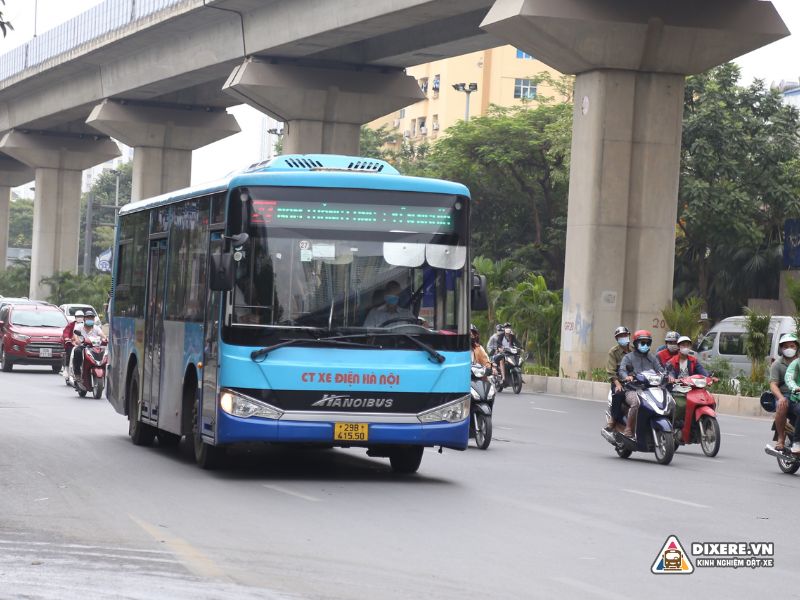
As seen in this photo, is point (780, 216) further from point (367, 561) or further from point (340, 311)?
point (367, 561)

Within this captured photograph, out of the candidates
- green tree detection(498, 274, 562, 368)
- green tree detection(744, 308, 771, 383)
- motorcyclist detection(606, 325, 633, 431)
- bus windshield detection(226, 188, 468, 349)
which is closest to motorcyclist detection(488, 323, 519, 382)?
green tree detection(498, 274, 562, 368)

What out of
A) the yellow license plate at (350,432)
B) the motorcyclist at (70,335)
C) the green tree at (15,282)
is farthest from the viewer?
the green tree at (15,282)

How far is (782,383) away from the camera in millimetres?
17109

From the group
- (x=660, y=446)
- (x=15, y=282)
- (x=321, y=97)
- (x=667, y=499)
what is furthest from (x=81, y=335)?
(x=15, y=282)

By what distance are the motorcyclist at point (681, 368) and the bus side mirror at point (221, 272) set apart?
7198 millimetres

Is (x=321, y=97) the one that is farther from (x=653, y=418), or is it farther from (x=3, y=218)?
(x=3, y=218)

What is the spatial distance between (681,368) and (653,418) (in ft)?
6.51

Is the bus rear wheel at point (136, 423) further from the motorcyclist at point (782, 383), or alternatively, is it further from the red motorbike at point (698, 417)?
the motorcyclist at point (782, 383)

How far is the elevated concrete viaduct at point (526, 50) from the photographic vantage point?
34.2m

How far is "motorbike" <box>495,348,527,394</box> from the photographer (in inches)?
1359

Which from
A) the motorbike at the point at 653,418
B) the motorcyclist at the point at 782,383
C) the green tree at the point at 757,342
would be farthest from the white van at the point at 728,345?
the motorcyclist at the point at 782,383

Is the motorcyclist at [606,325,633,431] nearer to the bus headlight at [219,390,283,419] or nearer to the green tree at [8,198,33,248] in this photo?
the bus headlight at [219,390,283,419]

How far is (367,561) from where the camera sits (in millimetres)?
9312

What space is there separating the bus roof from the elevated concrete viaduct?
18.2 metres
